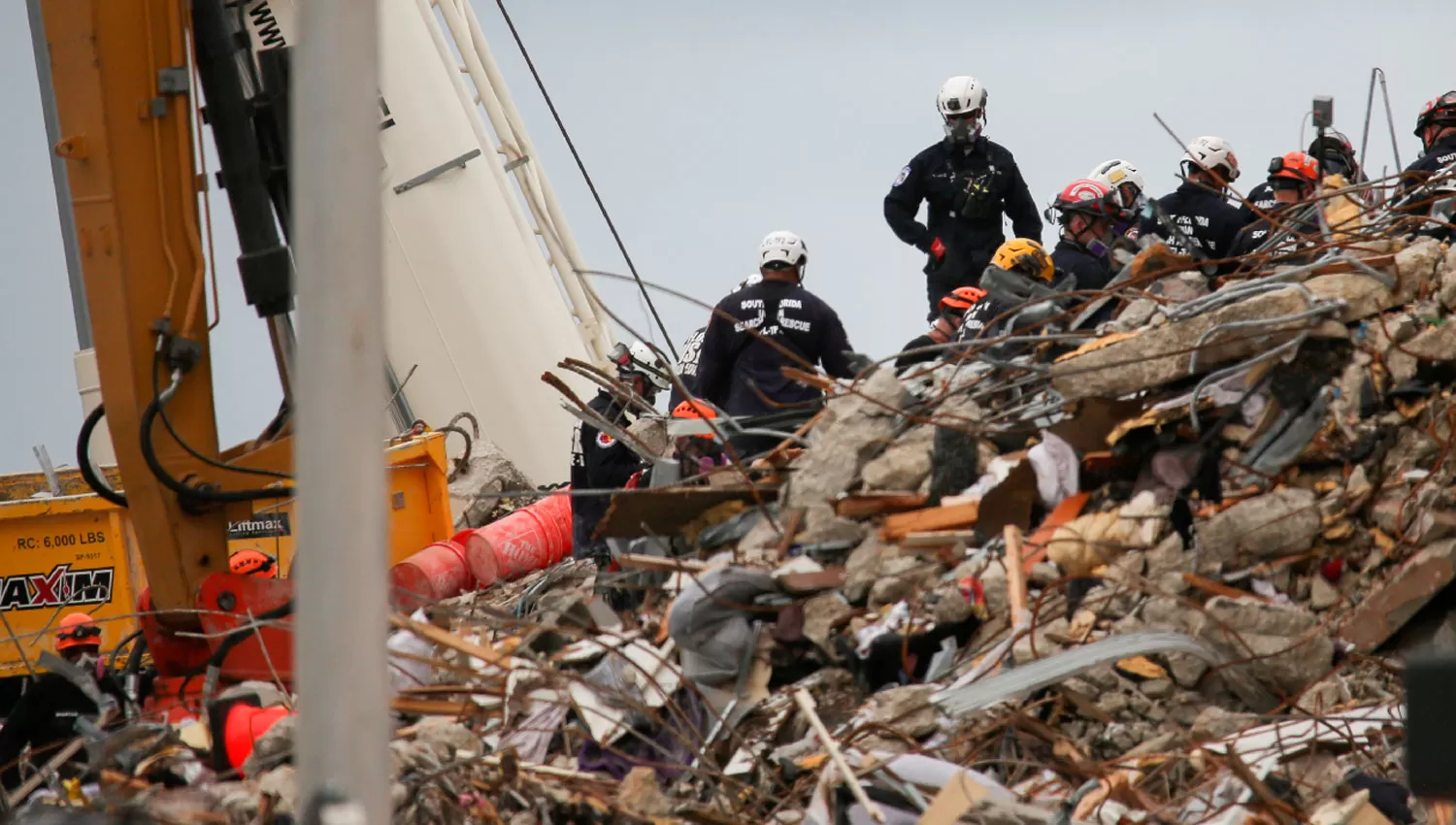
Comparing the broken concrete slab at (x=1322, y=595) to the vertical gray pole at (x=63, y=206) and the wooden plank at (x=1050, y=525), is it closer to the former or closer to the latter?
the wooden plank at (x=1050, y=525)

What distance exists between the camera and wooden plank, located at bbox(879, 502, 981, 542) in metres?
5.64

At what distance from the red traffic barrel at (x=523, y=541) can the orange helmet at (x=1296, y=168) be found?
4.54 m

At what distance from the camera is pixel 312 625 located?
8.28 feet

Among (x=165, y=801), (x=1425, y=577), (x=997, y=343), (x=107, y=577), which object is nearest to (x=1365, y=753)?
(x=1425, y=577)

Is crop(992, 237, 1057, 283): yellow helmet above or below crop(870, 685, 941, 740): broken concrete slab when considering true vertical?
above

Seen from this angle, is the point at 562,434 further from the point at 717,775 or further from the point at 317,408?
the point at 317,408

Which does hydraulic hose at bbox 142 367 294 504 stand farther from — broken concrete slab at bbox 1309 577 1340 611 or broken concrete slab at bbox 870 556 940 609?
broken concrete slab at bbox 1309 577 1340 611

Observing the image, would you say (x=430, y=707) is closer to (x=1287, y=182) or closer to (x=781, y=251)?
(x=781, y=251)

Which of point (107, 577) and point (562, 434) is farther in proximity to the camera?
point (562, 434)

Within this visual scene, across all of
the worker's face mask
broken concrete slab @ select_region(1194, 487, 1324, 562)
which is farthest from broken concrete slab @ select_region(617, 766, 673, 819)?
the worker's face mask

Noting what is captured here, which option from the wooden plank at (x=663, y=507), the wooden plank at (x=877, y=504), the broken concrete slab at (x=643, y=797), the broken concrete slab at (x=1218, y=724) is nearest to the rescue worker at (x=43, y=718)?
the wooden plank at (x=663, y=507)

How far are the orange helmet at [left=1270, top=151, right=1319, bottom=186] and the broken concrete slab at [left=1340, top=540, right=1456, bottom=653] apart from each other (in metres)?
4.68

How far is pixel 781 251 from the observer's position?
8.70m

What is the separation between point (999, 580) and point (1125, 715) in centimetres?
64
